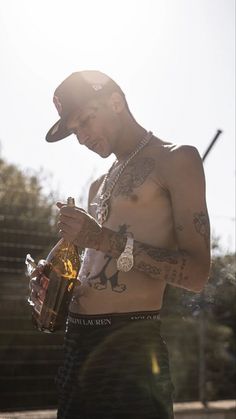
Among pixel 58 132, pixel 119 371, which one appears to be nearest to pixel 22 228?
pixel 58 132

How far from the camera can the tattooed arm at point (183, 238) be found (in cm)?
228

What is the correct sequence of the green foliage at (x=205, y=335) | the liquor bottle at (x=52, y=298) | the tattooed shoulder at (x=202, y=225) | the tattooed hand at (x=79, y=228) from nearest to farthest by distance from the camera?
the tattooed hand at (x=79, y=228)
the tattooed shoulder at (x=202, y=225)
the liquor bottle at (x=52, y=298)
the green foliage at (x=205, y=335)

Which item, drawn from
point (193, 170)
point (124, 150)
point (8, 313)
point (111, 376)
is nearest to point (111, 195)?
point (124, 150)

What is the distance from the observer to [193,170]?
2.34 meters

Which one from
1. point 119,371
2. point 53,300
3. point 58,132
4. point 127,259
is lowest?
point 119,371

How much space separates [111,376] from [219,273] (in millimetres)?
4099

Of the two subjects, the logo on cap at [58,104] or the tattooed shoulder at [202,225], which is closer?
the tattooed shoulder at [202,225]

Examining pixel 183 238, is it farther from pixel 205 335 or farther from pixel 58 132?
pixel 205 335

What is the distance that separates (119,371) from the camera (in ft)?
7.67

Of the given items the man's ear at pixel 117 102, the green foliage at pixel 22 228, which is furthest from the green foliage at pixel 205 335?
the man's ear at pixel 117 102

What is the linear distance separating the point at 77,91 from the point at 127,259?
70cm

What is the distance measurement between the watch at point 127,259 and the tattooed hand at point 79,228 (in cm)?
9

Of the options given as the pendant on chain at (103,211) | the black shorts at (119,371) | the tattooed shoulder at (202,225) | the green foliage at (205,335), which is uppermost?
the tattooed shoulder at (202,225)

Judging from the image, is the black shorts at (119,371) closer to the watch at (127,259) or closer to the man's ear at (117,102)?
the watch at (127,259)
